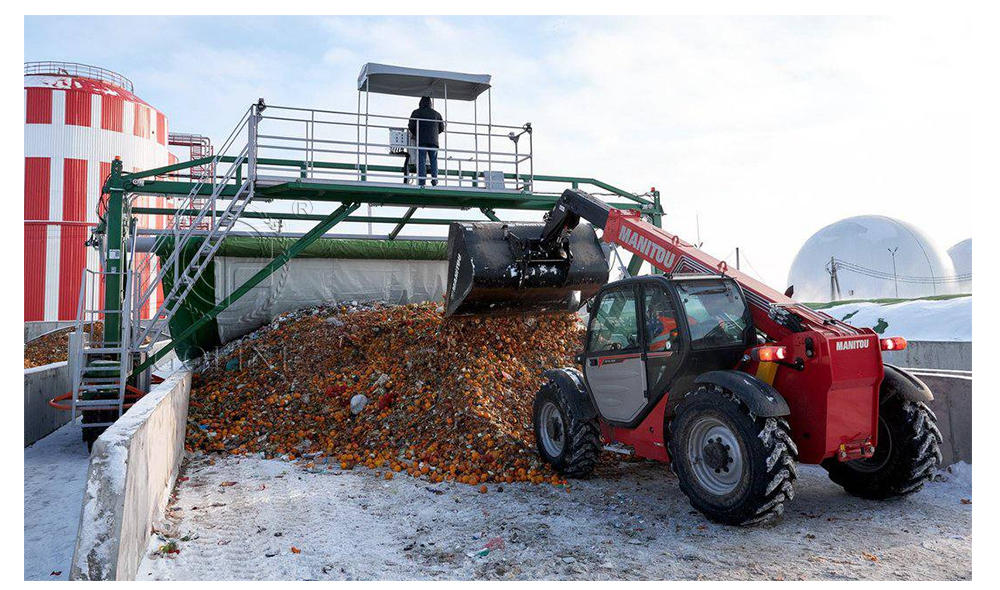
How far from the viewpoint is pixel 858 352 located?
17.3 ft

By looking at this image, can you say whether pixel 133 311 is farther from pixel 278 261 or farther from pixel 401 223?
pixel 401 223

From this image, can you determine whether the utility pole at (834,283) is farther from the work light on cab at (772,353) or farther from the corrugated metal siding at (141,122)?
the corrugated metal siding at (141,122)

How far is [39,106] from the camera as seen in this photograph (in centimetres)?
2678

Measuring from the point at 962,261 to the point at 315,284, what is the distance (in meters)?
41.5

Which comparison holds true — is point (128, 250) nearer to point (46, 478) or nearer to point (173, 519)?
point (46, 478)

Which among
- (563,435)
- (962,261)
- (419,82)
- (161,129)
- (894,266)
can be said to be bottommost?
(563,435)

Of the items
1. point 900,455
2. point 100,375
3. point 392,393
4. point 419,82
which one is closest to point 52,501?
point 100,375

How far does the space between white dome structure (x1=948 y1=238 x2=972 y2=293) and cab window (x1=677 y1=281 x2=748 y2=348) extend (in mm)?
37592

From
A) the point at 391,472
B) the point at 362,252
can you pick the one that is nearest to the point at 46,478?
the point at 391,472

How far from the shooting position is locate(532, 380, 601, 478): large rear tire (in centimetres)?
674

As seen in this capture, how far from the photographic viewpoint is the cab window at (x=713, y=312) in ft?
18.9

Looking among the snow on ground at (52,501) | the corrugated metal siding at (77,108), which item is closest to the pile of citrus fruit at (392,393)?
the snow on ground at (52,501)

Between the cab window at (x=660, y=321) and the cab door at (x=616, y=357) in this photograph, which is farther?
the cab door at (x=616, y=357)

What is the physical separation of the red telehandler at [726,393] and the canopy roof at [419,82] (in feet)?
15.5
